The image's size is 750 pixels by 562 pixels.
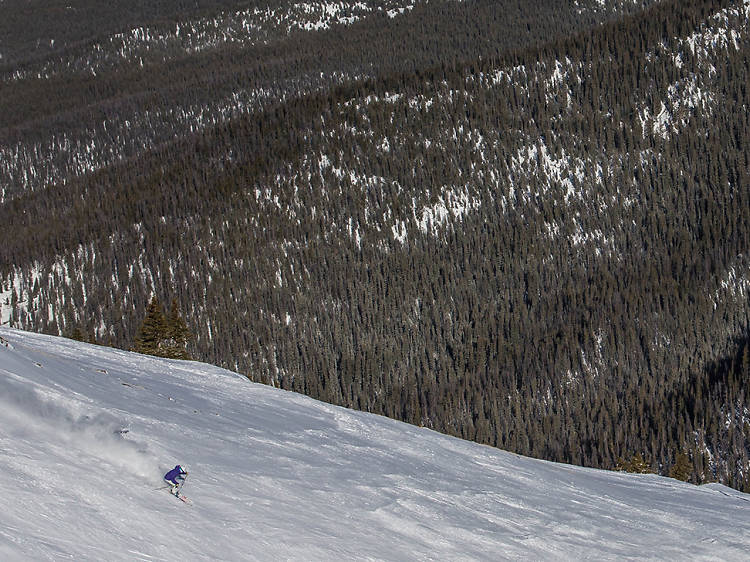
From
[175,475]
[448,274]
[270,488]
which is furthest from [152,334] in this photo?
[448,274]

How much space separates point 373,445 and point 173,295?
141810 millimetres

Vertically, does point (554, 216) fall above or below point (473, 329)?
above

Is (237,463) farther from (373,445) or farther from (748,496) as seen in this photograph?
(748,496)

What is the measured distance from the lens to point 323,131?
643 feet

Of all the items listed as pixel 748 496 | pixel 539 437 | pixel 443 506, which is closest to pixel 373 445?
pixel 443 506

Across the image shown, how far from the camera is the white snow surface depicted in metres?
11.0

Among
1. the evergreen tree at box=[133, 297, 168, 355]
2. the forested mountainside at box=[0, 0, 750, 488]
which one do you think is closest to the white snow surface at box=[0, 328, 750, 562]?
the evergreen tree at box=[133, 297, 168, 355]

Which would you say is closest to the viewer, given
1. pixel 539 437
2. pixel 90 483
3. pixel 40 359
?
pixel 90 483

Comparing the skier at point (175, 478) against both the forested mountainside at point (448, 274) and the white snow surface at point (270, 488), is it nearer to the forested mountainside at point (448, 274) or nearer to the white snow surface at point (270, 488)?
the white snow surface at point (270, 488)

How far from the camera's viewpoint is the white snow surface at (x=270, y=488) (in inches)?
432

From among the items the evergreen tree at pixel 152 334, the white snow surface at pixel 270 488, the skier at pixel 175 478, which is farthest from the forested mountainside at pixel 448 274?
the skier at pixel 175 478

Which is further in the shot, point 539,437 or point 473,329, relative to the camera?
point 473,329

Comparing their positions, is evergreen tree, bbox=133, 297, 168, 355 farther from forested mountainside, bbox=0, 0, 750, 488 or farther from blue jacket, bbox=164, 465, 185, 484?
forested mountainside, bbox=0, 0, 750, 488

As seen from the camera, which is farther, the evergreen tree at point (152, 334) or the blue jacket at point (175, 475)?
the evergreen tree at point (152, 334)
